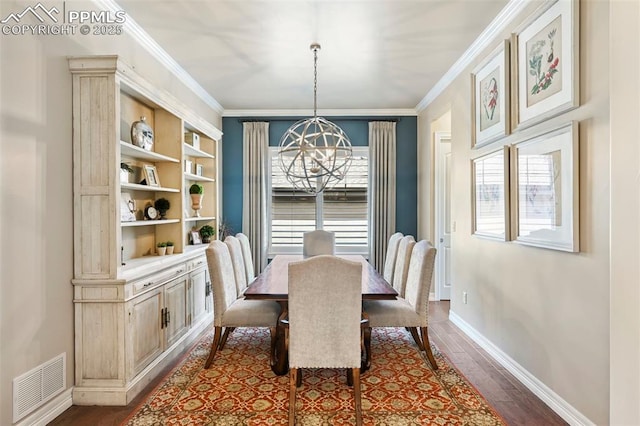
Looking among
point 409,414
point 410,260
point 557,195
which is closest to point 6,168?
point 409,414

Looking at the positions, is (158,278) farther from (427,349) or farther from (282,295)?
(427,349)

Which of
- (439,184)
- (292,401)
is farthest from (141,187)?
(439,184)

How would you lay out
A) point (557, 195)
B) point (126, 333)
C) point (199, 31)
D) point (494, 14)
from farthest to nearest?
point (199, 31), point (494, 14), point (126, 333), point (557, 195)

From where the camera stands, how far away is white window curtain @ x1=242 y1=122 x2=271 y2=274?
18.2 feet

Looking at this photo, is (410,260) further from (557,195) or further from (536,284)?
(557,195)

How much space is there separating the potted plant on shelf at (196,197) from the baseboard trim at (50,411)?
90.9 inches

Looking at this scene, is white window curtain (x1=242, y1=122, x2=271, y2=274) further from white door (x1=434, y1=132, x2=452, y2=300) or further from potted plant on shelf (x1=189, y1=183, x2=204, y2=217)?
white door (x1=434, y1=132, x2=452, y2=300)

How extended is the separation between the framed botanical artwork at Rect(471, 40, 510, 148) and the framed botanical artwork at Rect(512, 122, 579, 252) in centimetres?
37

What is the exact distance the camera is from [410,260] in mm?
3377

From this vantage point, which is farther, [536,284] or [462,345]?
[462,345]

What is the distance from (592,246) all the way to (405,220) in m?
3.65

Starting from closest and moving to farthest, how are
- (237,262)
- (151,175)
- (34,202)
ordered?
(34,202), (151,175), (237,262)

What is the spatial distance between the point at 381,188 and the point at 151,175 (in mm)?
3337

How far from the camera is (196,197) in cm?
434
